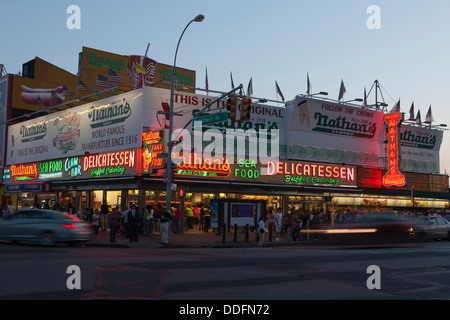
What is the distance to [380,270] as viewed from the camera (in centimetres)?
1338

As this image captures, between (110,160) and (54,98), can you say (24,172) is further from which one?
(110,160)

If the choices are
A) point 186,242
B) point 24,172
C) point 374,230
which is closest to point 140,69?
point 186,242

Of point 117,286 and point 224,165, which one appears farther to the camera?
point 224,165

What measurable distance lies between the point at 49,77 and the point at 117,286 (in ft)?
163

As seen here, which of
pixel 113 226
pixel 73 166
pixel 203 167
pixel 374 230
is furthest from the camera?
pixel 73 166

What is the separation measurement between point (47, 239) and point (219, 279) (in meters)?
11.8

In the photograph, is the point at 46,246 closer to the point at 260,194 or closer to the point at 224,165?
the point at 224,165

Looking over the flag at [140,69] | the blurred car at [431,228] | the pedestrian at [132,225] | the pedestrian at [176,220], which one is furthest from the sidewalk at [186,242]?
the flag at [140,69]

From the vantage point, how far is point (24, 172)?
45812 millimetres

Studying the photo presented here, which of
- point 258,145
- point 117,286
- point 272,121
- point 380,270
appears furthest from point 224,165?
point 117,286

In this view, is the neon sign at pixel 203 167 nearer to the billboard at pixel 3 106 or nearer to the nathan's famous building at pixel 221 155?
the nathan's famous building at pixel 221 155

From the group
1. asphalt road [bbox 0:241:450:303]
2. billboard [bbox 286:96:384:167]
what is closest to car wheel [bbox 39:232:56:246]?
asphalt road [bbox 0:241:450:303]

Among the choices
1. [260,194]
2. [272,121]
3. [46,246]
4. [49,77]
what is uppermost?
[49,77]
